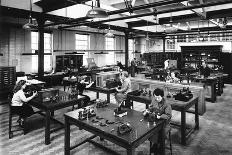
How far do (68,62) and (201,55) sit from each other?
10750 mm

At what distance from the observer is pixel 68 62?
12.9 meters

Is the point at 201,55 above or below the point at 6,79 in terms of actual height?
above

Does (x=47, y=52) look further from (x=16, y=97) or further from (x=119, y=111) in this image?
(x=119, y=111)

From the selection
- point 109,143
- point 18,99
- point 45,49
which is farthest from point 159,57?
point 18,99

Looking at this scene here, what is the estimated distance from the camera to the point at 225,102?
337 inches

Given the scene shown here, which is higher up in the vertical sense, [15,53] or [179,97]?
[15,53]

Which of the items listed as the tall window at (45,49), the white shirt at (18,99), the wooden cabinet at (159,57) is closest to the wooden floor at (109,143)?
the white shirt at (18,99)

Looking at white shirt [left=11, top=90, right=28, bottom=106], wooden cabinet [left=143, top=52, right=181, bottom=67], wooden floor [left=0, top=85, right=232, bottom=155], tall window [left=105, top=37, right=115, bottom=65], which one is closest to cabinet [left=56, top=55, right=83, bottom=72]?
tall window [left=105, top=37, right=115, bottom=65]

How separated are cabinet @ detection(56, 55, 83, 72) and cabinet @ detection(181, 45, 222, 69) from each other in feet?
30.4

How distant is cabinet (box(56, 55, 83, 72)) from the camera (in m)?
12.4

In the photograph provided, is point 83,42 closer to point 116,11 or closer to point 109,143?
point 116,11

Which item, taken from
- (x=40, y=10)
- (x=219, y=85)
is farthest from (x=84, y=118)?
(x=219, y=85)

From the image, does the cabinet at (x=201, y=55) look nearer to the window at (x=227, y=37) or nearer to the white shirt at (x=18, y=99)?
the window at (x=227, y=37)

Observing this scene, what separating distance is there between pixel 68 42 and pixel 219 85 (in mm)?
10185
